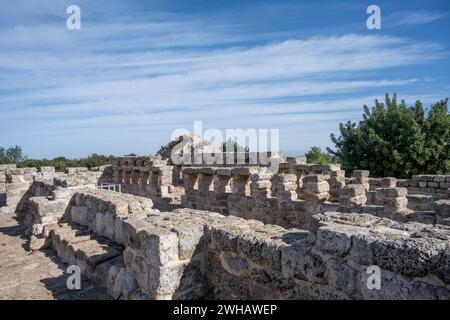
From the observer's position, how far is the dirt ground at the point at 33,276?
3.88m

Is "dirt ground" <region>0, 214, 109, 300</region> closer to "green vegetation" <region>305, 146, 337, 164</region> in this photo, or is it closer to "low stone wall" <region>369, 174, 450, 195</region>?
"low stone wall" <region>369, 174, 450, 195</region>

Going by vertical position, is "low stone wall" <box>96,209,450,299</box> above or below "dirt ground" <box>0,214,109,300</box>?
above

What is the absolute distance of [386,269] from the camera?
2.12m

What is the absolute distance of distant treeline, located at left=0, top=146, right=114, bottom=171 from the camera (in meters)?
23.5

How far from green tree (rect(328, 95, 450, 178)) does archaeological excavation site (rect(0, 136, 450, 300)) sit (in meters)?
9.08

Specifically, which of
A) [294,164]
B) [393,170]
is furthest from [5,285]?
[393,170]

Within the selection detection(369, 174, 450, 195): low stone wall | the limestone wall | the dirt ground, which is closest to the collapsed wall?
the dirt ground

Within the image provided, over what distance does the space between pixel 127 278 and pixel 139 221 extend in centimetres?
64

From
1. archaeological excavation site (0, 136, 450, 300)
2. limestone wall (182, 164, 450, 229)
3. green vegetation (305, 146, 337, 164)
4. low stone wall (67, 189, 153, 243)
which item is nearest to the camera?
archaeological excavation site (0, 136, 450, 300)

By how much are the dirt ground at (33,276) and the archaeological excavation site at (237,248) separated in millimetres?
14

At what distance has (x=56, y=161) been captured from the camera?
26.0 meters

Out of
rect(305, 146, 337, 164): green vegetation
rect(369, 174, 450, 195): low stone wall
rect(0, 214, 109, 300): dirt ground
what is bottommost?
rect(0, 214, 109, 300): dirt ground

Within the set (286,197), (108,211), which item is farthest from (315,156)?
(108,211)
